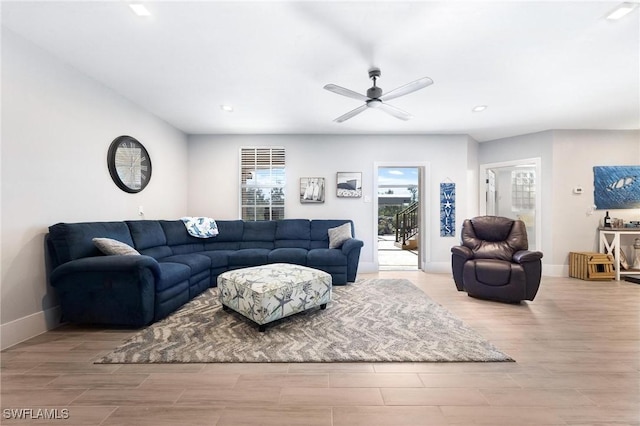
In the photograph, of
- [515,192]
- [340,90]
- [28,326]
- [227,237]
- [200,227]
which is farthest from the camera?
[515,192]

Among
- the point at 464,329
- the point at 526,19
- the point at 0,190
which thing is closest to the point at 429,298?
the point at 464,329

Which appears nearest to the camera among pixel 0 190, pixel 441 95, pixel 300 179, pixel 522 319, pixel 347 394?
pixel 347 394

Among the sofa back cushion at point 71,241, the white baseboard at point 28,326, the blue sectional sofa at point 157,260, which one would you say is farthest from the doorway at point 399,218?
the white baseboard at point 28,326

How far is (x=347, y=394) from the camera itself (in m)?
1.58

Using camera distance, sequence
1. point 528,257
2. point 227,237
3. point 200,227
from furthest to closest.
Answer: point 227,237 < point 200,227 < point 528,257

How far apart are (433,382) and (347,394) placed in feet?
2.00

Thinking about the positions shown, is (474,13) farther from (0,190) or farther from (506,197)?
(506,197)

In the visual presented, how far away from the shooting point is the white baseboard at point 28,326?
2.07 metres

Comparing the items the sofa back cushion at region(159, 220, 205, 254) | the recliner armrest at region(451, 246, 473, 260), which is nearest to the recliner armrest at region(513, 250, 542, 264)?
Answer: the recliner armrest at region(451, 246, 473, 260)

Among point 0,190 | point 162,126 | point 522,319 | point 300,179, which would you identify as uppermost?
point 162,126

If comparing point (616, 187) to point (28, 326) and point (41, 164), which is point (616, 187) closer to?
point (41, 164)

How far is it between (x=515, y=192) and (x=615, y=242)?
1639 mm

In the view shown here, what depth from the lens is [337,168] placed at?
4957 mm

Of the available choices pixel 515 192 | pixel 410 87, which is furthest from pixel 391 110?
pixel 515 192
